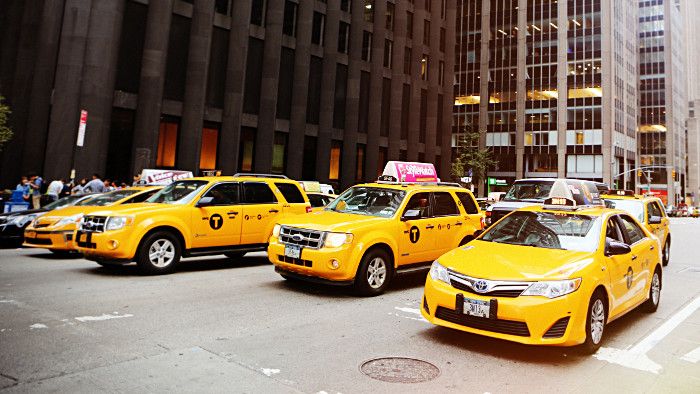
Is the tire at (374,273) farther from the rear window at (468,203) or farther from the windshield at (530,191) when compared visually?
the windshield at (530,191)

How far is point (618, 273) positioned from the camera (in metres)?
5.46

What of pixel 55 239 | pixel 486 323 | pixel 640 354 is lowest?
pixel 640 354

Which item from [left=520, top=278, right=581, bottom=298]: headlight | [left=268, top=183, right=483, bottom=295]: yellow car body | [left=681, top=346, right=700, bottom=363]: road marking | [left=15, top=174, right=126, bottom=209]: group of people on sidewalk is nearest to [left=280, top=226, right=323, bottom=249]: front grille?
[left=268, top=183, right=483, bottom=295]: yellow car body

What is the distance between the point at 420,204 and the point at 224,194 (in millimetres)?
4321

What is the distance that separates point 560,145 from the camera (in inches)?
2840

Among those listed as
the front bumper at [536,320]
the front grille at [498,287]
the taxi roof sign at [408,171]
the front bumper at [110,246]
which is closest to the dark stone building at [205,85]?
the taxi roof sign at [408,171]

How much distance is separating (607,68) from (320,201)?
71.4m

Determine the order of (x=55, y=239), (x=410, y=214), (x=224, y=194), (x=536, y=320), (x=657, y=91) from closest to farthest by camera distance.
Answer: (x=536, y=320)
(x=410, y=214)
(x=224, y=194)
(x=55, y=239)
(x=657, y=91)

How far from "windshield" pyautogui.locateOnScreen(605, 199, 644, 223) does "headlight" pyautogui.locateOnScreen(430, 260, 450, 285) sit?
8.45 meters

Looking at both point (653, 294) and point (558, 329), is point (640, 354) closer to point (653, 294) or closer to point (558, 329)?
point (558, 329)

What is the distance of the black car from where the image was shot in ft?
40.0

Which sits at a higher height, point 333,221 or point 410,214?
point 410,214

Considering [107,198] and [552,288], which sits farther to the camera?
[107,198]

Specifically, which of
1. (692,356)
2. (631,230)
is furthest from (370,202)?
(692,356)
